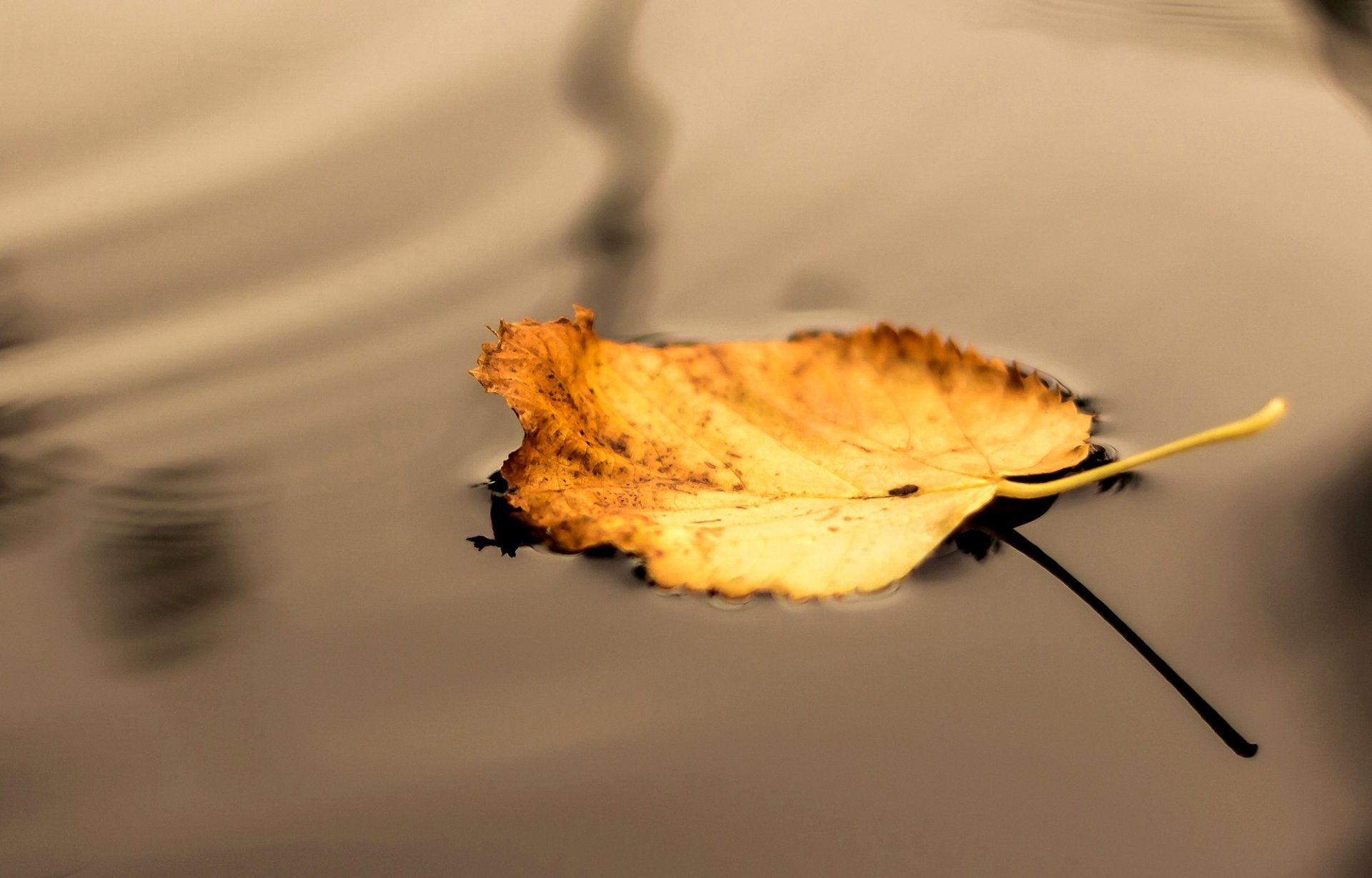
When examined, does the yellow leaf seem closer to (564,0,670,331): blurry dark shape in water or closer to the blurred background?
the blurred background

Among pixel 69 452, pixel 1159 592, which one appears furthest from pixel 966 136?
pixel 69 452

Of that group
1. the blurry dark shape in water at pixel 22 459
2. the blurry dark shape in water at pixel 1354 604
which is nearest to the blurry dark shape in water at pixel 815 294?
the blurry dark shape in water at pixel 1354 604

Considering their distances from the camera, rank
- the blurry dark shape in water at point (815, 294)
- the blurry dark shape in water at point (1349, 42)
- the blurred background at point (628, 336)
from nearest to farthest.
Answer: the blurred background at point (628, 336)
the blurry dark shape in water at point (815, 294)
the blurry dark shape in water at point (1349, 42)

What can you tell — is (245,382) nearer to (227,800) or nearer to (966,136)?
(227,800)

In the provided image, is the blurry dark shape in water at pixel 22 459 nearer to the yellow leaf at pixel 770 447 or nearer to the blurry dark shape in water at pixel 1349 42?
the yellow leaf at pixel 770 447

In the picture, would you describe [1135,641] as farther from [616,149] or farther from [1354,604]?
[616,149]

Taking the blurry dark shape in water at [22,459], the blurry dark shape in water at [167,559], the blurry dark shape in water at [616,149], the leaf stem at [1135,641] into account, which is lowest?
the leaf stem at [1135,641]
